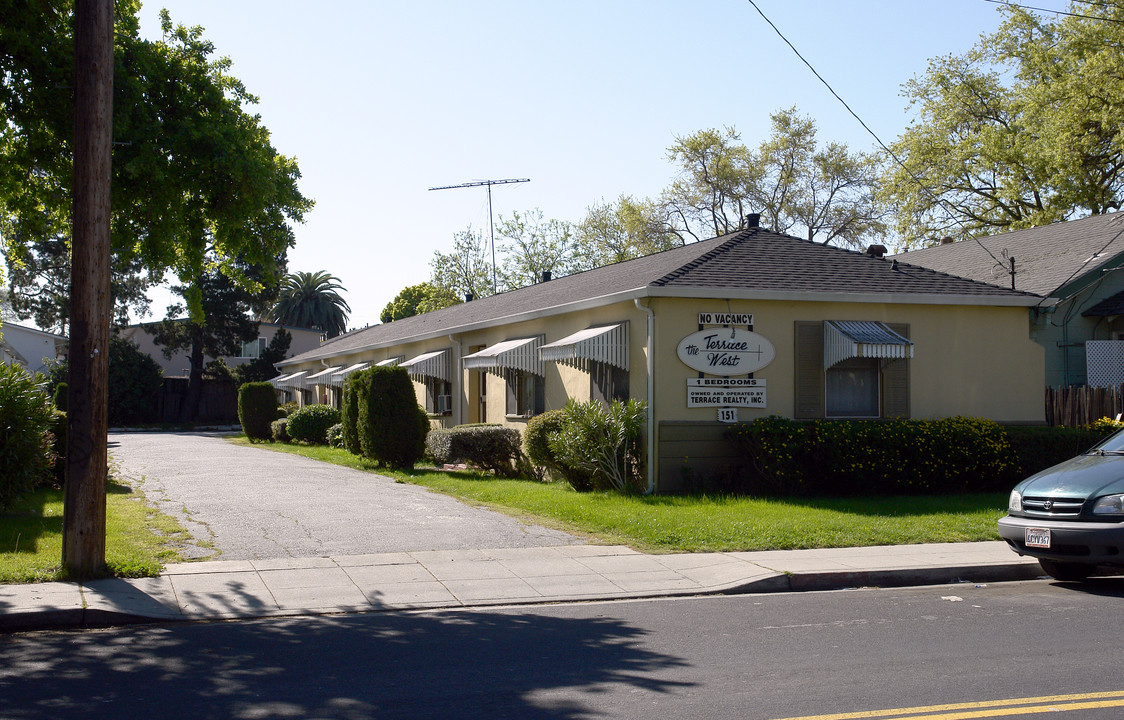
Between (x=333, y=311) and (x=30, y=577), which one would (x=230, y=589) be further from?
(x=333, y=311)

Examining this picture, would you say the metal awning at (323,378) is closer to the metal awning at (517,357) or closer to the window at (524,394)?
the window at (524,394)

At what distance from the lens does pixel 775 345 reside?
1532 cm

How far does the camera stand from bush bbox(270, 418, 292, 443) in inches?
1254

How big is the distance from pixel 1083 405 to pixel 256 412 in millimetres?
25922

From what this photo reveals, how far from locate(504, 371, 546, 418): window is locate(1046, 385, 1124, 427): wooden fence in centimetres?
939

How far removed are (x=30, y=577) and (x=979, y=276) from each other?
2052 centimetres

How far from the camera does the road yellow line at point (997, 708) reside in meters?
5.22

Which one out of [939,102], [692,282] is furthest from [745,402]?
[939,102]

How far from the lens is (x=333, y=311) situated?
2854 inches

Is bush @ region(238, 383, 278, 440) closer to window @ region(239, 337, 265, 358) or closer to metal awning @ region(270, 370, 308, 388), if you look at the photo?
metal awning @ region(270, 370, 308, 388)

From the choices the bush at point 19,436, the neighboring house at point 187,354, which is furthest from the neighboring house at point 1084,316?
the neighboring house at point 187,354

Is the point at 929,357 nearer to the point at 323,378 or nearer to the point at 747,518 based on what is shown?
the point at 747,518

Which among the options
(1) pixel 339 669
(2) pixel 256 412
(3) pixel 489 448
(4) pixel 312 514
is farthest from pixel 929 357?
(2) pixel 256 412

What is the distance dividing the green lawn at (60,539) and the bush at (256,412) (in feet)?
61.6
